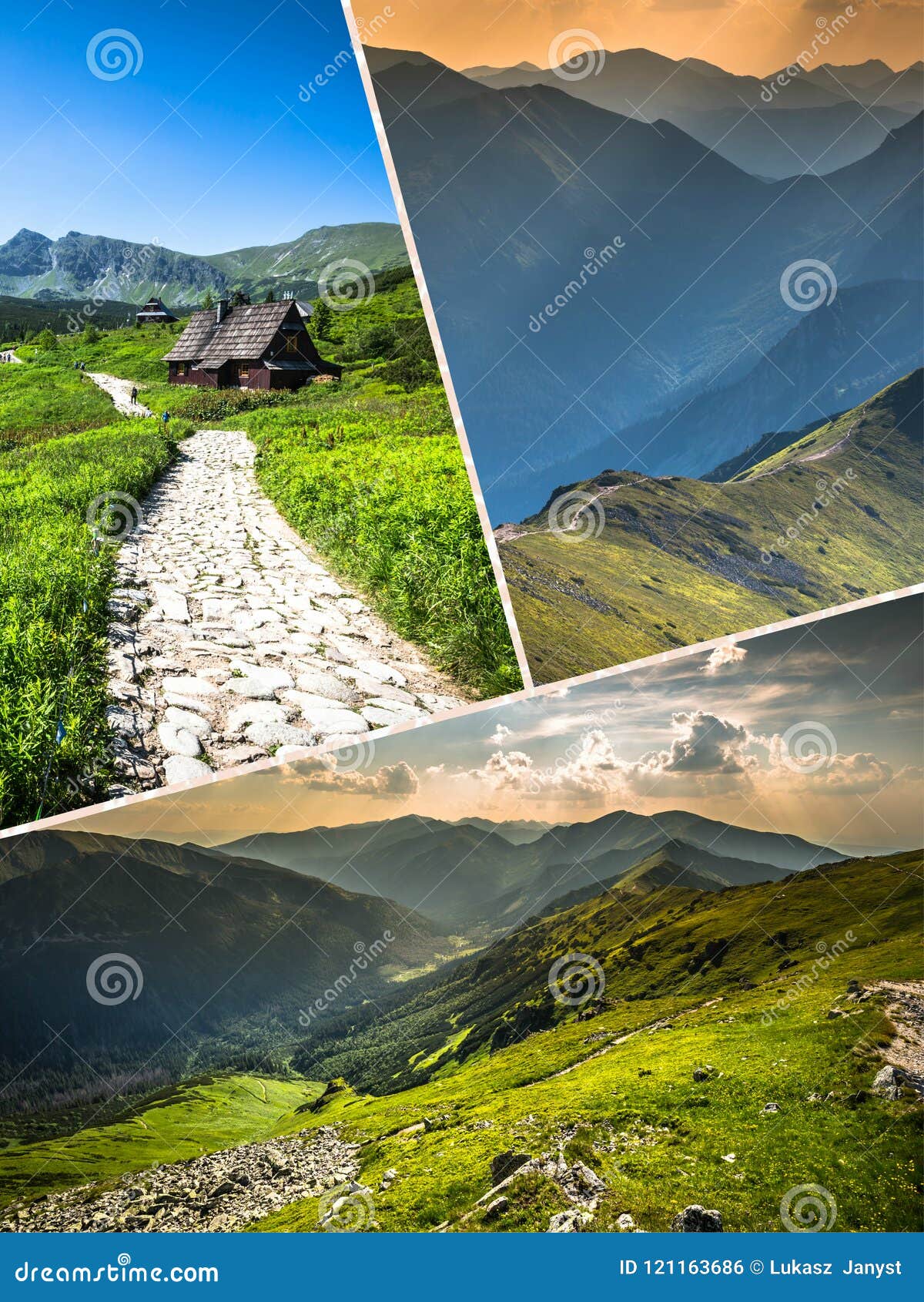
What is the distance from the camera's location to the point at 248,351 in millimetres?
20281

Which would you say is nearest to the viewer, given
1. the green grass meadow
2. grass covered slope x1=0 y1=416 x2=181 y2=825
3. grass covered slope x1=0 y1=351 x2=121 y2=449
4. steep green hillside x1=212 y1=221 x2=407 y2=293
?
grass covered slope x1=0 y1=416 x2=181 y2=825

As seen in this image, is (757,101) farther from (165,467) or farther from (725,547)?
(165,467)

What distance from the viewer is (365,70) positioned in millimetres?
8445

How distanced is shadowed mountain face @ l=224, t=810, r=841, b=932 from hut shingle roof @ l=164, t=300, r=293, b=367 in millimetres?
14994

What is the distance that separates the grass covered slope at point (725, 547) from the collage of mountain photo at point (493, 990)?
2.08 meters

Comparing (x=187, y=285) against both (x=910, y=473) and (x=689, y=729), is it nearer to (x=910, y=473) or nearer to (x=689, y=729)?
(x=689, y=729)

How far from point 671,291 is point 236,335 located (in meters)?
34.6

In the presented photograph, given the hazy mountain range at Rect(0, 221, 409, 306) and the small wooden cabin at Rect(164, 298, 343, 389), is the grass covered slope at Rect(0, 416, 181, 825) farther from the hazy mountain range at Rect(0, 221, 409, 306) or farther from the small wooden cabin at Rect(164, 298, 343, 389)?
the small wooden cabin at Rect(164, 298, 343, 389)

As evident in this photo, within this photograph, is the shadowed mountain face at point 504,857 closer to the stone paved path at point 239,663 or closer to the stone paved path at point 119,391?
the stone paved path at point 239,663

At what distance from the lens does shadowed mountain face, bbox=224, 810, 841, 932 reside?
27.4 feet

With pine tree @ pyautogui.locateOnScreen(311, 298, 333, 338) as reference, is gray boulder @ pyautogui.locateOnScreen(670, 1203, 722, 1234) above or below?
below

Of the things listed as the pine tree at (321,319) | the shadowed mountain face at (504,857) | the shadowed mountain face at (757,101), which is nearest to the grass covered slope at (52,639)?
the shadowed mountain face at (504,857)

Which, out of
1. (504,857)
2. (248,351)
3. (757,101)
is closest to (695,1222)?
(504,857)

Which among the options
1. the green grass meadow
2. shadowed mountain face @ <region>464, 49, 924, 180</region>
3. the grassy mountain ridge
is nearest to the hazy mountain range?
the green grass meadow
